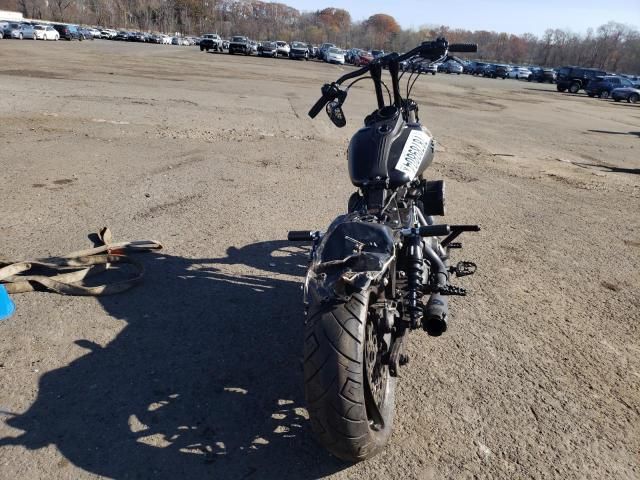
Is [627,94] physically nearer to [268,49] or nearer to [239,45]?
[268,49]

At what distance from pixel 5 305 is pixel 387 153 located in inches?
121

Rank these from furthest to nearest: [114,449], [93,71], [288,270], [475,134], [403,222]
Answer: [93,71] < [475,134] < [288,270] < [403,222] < [114,449]

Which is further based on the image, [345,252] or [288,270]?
[288,270]

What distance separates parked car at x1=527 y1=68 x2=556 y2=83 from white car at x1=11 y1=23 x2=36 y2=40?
53015 millimetres

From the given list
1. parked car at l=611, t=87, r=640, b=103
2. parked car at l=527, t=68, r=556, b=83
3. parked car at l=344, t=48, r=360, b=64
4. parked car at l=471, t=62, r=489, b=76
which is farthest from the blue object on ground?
parked car at l=471, t=62, r=489, b=76

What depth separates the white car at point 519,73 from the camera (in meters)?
56.1

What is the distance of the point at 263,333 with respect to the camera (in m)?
3.79

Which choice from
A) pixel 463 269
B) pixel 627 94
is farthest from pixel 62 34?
pixel 463 269

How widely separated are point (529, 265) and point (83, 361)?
4.25m

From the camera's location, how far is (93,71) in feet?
73.9

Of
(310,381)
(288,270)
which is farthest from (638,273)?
(310,381)

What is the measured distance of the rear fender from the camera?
246 cm

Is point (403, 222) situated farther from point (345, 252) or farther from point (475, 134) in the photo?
point (475, 134)

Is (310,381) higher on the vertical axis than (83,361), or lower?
higher
